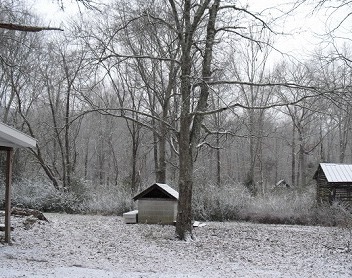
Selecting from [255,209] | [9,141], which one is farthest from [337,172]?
[9,141]

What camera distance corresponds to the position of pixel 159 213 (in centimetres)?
1557

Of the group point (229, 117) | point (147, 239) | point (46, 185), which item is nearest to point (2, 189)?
point (46, 185)

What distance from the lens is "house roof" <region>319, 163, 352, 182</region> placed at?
19.8 m

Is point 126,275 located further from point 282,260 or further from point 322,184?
point 322,184

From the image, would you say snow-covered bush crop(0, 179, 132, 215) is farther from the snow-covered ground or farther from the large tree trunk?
the large tree trunk

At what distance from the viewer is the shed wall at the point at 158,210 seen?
1548 cm

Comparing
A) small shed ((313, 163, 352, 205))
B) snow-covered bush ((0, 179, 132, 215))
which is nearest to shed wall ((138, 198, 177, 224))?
snow-covered bush ((0, 179, 132, 215))

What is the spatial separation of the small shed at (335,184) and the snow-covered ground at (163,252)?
477 centimetres

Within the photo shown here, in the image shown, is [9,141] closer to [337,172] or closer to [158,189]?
[158,189]

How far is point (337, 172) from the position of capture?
66.6ft

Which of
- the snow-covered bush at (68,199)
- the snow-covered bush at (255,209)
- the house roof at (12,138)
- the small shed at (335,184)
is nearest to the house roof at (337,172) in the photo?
the small shed at (335,184)

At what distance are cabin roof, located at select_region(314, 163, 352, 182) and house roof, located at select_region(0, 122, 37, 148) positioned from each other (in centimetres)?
1393

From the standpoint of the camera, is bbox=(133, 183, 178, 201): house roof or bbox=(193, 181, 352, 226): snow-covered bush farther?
bbox=(193, 181, 352, 226): snow-covered bush

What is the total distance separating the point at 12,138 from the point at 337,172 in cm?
1519
